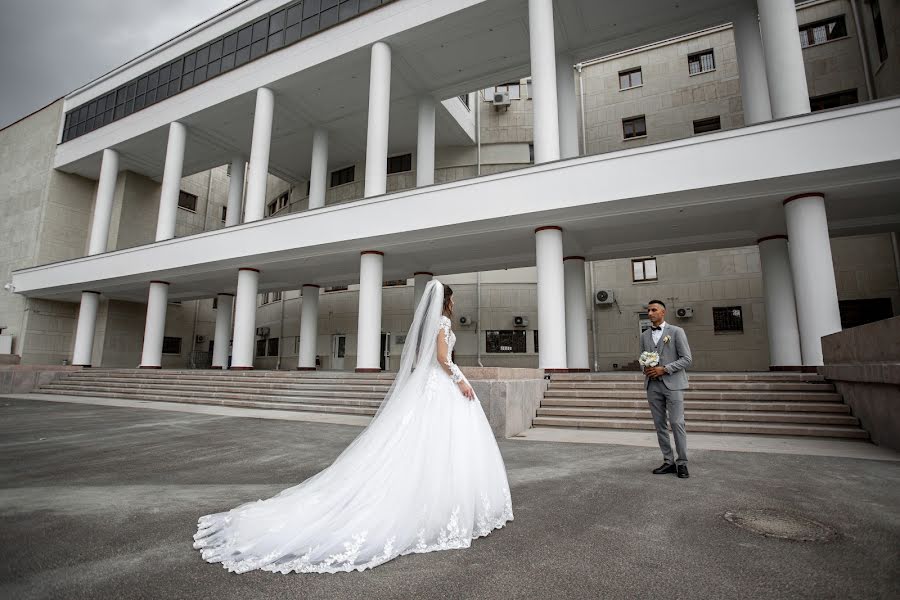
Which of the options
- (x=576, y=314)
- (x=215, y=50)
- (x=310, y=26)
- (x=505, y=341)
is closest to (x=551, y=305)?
(x=576, y=314)

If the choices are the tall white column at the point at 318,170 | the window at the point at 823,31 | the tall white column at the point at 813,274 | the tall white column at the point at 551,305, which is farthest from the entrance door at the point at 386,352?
the window at the point at 823,31

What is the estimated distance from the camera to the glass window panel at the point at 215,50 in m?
20.8

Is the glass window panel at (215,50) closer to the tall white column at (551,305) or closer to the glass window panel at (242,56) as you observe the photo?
the glass window panel at (242,56)

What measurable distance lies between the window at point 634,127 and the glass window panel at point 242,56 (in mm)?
17542

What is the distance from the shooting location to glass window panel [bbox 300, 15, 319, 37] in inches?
711

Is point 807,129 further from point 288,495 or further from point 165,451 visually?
point 165,451

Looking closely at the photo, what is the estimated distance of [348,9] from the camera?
56.7 feet

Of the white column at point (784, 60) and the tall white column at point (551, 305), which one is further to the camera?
the tall white column at point (551, 305)

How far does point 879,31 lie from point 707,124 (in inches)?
237

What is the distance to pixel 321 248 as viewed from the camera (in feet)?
55.3

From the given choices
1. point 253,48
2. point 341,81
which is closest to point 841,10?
point 341,81

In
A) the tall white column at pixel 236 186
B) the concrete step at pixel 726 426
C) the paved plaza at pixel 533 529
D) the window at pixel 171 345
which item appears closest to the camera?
the paved plaza at pixel 533 529

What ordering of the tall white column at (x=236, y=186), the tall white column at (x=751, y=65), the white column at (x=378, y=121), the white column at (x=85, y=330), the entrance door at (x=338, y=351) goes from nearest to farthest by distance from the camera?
the tall white column at (x=751, y=65), the white column at (x=378, y=121), the white column at (x=85, y=330), the tall white column at (x=236, y=186), the entrance door at (x=338, y=351)

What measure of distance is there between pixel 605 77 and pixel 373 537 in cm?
2459
